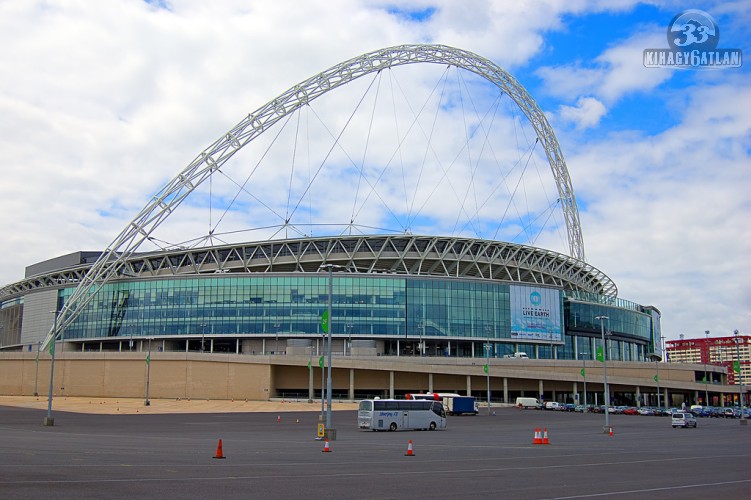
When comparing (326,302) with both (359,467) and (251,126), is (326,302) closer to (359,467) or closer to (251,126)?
(251,126)

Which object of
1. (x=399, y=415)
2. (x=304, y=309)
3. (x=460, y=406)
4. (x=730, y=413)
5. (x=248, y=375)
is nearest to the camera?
(x=399, y=415)

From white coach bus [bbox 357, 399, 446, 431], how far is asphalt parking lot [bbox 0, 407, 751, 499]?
7488 millimetres

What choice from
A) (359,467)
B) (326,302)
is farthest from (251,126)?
(359,467)

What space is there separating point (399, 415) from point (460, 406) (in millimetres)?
24052

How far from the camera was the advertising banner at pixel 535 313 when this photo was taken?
121 m

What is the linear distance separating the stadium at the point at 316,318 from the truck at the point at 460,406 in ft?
66.3

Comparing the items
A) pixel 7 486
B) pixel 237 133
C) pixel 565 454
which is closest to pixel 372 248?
pixel 237 133

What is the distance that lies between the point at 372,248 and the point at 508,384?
3093 centimetres

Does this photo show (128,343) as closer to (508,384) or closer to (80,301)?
(80,301)

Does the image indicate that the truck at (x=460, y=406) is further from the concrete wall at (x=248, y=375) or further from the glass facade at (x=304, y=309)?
the glass facade at (x=304, y=309)

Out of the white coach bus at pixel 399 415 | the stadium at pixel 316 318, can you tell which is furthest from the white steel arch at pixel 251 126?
the white coach bus at pixel 399 415

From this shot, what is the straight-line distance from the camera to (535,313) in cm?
12331

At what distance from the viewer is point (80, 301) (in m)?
114

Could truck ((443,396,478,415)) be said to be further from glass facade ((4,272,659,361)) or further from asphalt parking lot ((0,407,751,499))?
glass facade ((4,272,659,361))
